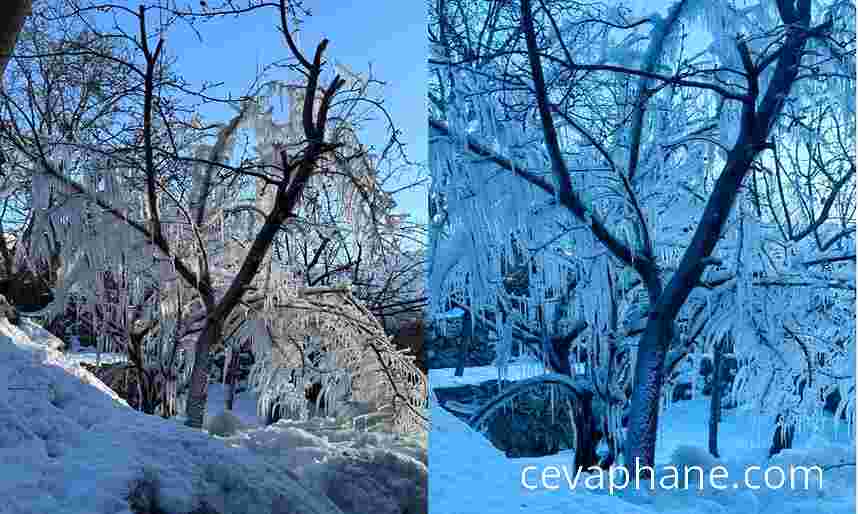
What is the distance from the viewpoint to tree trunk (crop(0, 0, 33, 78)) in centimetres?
115

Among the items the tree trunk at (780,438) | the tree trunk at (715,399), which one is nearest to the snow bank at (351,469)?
the tree trunk at (715,399)

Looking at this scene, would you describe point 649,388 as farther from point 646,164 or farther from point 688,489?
point 646,164

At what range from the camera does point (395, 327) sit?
3133 millimetres

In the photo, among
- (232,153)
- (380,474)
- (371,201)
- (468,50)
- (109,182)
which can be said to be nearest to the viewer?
(380,474)

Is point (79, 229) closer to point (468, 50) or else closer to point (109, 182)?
point (109, 182)

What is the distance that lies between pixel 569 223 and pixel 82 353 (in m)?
1.82

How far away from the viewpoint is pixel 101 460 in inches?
43.5

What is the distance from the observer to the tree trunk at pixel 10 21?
115 cm

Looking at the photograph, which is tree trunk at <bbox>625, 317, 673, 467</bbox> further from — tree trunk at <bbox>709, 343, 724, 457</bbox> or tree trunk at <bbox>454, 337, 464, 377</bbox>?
tree trunk at <bbox>454, 337, 464, 377</bbox>

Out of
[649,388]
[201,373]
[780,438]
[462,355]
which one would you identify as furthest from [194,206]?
[780,438]

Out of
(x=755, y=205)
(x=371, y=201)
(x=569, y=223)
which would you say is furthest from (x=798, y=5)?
(x=371, y=201)

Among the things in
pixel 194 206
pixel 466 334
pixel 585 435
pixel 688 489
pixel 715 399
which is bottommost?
pixel 688 489

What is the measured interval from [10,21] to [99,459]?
667 millimetres

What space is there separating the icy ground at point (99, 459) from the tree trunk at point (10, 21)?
0.52 meters
